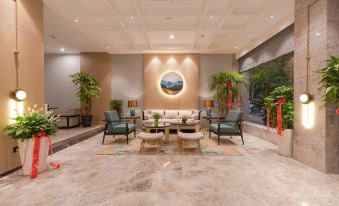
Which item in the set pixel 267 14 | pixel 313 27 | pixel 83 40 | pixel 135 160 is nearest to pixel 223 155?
pixel 135 160

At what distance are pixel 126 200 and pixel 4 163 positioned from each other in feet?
8.36

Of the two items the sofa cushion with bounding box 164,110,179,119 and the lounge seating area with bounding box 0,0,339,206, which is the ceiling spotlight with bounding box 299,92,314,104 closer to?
the lounge seating area with bounding box 0,0,339,206

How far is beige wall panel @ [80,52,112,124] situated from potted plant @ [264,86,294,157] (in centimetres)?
718

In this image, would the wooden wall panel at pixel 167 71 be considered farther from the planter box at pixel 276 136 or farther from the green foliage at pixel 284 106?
the green foliage at pixel 284 106

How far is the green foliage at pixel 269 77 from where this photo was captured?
6.40m

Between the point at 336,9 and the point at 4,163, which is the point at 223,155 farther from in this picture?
the point at 4,163

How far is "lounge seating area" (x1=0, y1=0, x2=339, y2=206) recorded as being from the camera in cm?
297

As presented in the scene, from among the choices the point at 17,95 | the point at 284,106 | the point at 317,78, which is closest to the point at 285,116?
the point at 284,106

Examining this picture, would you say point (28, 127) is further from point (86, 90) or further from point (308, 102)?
point (86, 90)

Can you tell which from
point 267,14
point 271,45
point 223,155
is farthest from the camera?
point 271,45

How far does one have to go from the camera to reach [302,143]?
4.16 meters

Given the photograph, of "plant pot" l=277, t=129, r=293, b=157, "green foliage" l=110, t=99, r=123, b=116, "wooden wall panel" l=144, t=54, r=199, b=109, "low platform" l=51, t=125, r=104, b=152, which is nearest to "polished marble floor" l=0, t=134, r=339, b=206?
"plant pot" l=277, t=129, r=293, b=157

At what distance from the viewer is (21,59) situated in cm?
401

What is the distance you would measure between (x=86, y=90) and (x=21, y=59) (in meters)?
4.67
